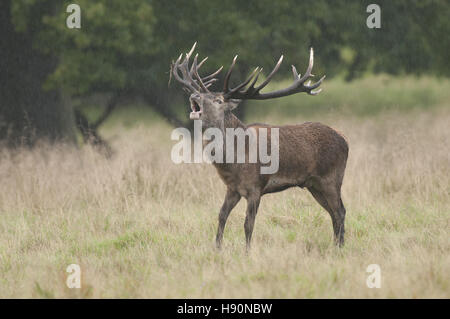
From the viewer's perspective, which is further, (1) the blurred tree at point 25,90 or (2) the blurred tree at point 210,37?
(1) the blurred tree at point 25,90

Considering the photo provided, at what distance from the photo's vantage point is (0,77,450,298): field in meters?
5.30

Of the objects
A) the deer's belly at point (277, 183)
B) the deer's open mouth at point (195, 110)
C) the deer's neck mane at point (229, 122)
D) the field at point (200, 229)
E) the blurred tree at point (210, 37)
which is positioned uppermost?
the blurred tree at point (210, 37)

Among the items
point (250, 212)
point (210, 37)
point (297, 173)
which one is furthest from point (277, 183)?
point (210, 37)

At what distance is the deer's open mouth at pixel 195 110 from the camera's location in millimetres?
6109

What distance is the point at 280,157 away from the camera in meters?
6.58

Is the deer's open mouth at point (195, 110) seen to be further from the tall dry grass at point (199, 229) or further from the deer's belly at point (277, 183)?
the tall dry grass at point (199, 229)

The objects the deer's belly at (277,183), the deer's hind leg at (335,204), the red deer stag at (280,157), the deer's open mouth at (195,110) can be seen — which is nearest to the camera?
the deer's open mouth at (195,110)

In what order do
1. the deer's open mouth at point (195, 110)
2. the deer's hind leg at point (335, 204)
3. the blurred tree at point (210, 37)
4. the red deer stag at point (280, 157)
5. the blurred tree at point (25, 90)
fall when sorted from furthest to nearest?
the blurred tree at point (25, 90)
the blurred tree at point (210, 37)
the deer's hind leg at point (335, 204)
the red deer stag at point (280, 157)
the deer's open mouth at point (195, 110)

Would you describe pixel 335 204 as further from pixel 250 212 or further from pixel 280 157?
pixel 250 212

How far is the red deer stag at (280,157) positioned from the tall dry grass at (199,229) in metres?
0.38

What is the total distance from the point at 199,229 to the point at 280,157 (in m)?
1.32

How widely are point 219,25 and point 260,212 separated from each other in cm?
697

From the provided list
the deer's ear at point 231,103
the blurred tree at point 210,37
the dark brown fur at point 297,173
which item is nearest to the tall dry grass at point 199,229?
the dark brown fur at point 297,173

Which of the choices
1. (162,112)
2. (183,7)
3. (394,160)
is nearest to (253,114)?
(162,112)
